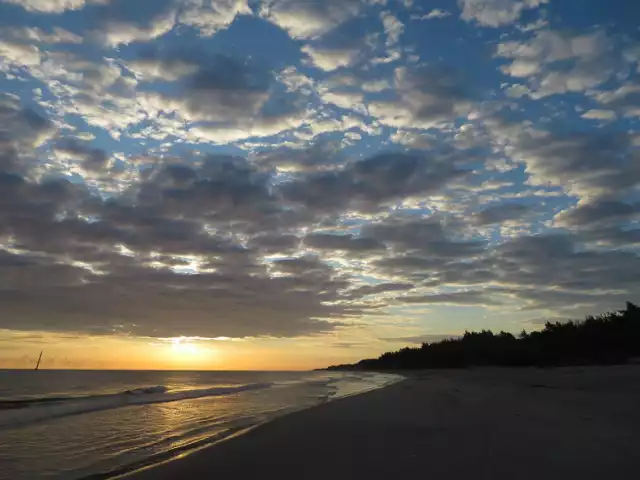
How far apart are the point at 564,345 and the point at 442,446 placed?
40.8m

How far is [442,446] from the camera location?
8969mm

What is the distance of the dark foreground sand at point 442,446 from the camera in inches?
279

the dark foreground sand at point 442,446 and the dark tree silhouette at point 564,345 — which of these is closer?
the dark foreground sand at point 442,446

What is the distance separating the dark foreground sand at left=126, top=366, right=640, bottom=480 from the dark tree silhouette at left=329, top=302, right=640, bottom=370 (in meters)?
27.9

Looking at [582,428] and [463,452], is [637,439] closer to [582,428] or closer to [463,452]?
[582,428]

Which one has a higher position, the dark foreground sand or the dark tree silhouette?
the dark tree silhouette

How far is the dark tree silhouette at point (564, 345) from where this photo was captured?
39.5m

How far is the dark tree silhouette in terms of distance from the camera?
39.5m

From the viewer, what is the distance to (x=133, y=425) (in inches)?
623

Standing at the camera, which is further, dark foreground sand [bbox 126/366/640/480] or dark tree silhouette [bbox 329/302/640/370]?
dark tree silhouette [bbox 329/302/640/370]

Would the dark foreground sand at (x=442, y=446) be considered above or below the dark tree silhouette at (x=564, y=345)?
below

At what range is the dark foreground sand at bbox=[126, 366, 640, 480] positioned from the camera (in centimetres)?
709

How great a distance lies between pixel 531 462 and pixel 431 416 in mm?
6770

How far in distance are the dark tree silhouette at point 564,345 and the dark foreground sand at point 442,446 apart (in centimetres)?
2785
